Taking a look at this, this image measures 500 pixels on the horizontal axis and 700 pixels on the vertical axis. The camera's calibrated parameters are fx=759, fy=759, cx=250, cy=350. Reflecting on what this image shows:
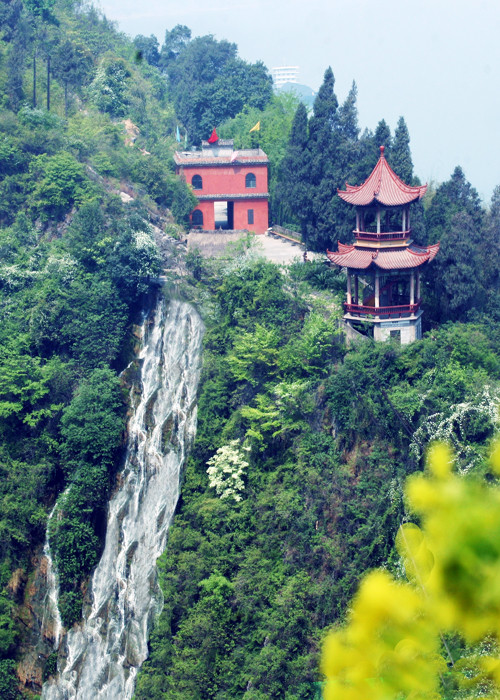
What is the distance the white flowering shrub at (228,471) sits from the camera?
60.6 ft

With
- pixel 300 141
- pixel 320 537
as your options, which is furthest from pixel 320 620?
pixel 300 141

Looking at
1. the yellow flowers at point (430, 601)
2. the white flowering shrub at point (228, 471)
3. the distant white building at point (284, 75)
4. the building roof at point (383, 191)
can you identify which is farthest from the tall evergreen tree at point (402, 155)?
the distant white building at point (284, 75)

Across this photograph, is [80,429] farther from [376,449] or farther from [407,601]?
[407,601]

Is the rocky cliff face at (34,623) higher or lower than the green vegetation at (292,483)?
lower

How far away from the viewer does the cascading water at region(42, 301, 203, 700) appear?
1783 centimetres

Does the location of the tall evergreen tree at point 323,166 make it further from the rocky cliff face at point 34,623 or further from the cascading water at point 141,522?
the rocky cliff face at point 34,623

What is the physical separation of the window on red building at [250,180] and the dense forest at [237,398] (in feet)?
8.99

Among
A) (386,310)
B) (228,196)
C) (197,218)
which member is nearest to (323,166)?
(228,196)

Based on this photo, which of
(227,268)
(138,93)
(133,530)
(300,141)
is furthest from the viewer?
(138,93)

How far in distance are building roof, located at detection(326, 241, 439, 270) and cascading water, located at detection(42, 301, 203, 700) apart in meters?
4.95

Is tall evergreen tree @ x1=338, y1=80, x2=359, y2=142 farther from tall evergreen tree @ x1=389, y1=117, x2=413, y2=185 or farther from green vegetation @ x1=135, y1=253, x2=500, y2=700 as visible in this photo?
green vegetation @ x1=135, y1=253, x2=500, y2=700

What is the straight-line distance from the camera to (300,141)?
25.9 m

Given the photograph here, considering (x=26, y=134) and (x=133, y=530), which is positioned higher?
(x=26, y=134)

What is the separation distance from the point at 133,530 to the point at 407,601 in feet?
57.9
